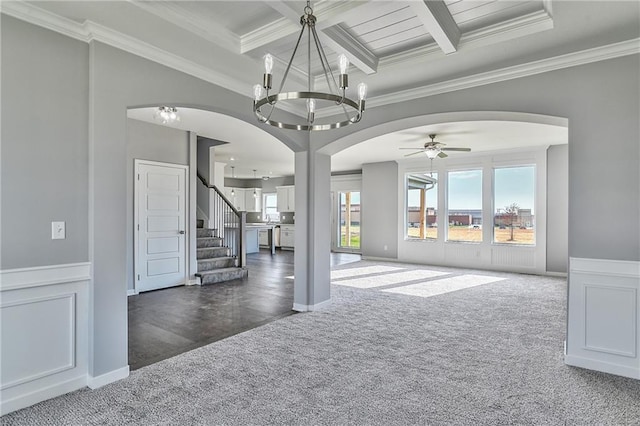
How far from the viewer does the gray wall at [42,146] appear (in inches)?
88.7

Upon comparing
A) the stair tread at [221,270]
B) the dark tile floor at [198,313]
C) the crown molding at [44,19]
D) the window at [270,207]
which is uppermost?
the crown molding at [44,19]

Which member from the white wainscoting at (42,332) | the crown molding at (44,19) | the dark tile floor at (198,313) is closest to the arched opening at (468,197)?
the dark tile floor at (198,313)

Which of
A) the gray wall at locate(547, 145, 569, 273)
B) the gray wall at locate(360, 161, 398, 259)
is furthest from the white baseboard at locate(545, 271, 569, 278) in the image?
the gray wall at locate(360, 161, 398, 259)

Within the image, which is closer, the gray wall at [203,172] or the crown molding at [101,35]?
the crown molding at [101,35]

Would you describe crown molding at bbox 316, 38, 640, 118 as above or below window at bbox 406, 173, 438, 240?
above

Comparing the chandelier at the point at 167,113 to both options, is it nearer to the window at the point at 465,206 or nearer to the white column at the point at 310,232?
the white column at the point at 310,232

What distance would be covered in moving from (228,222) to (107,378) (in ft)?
17.7

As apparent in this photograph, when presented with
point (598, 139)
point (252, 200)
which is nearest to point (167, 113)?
point (598, 139)

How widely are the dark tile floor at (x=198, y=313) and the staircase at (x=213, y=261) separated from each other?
0.77ft

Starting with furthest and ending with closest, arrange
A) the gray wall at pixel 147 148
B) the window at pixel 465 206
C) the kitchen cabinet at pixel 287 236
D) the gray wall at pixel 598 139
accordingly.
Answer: the kitchen cabinet at pixel 287 236 < the window at pixel 465 206 < the gray wall at pixel 147 148 < the gray wall at pixel 598 139

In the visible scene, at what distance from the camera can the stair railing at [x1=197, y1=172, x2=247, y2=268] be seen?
710 cm

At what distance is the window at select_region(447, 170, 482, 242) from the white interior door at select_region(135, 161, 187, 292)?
624 cm

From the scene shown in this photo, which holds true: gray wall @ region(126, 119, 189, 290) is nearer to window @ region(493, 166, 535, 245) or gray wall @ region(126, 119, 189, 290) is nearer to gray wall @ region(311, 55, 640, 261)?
gray wall @ region(311, 55, 640, 261)

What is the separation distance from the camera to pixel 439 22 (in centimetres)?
251
